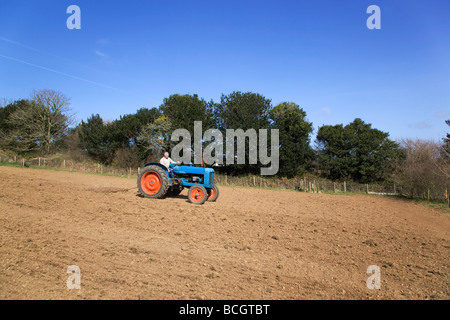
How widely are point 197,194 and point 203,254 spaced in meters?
4.99

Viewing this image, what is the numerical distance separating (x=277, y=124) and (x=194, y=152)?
34.0 ft

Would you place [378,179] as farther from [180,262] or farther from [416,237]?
[180,262]

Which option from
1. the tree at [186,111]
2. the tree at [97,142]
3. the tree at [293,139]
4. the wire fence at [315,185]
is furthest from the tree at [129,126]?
the tree at [293,139]

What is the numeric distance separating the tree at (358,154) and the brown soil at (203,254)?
964 inches

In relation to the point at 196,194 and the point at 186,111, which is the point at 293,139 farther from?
the point at 196,194

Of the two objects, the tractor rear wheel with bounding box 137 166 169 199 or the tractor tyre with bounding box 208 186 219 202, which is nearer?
the tractor rear wheel with bounding box 137 166 169 199

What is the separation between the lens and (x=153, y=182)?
34.3ft

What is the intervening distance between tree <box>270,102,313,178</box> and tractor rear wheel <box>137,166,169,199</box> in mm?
22311

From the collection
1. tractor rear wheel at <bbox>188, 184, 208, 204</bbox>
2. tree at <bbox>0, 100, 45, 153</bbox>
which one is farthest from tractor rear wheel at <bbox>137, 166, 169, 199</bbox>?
tree at <bbox>0, 100, 45, 153</bbox>

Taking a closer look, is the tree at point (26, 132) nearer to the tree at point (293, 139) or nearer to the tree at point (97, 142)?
the tree at point (97, 142)

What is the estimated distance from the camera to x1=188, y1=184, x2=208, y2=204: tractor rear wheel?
32.6 feet

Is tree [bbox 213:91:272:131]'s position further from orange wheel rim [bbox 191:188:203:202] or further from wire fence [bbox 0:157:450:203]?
orange wheel rim [bbox 191:188:203:202]
